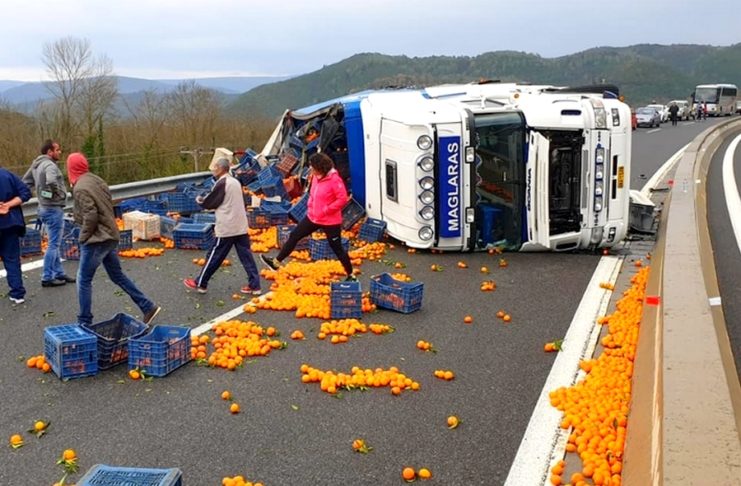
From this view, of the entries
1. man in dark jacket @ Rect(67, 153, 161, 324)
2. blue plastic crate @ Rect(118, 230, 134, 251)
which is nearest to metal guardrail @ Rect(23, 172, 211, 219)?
blue plastic crate @ Rect(118, 230, 134, 251)

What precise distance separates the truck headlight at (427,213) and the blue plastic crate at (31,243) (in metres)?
6.38

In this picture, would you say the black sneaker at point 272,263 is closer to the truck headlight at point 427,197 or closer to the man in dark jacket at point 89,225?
the truck headlight at point 427,197

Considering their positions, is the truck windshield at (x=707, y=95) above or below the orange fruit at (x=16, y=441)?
above

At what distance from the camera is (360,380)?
596cm

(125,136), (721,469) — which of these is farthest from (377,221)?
(125,136)

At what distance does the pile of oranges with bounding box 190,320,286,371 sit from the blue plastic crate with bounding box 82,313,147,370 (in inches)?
23.7

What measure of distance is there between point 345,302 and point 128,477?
417 centimetres

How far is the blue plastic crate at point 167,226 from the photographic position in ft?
39.0

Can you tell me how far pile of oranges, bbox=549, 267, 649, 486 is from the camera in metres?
4.37

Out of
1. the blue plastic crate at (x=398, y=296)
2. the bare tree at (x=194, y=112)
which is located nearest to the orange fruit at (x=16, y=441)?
the blue plastic crate at (x=398, y=296)

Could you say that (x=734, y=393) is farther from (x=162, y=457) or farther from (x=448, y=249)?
(x=448, y=249)

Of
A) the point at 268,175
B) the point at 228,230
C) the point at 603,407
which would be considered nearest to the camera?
the point at 603,407

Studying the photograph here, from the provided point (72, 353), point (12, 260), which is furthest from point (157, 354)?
point (12, 260)

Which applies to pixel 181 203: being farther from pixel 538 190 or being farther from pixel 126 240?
pixel 538 190
